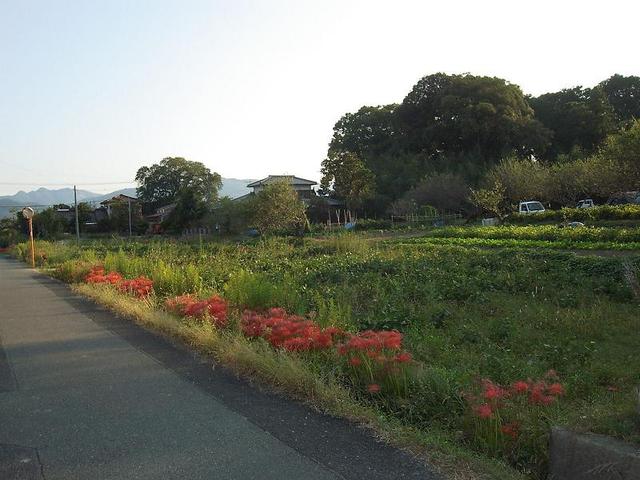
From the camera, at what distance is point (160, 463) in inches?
154

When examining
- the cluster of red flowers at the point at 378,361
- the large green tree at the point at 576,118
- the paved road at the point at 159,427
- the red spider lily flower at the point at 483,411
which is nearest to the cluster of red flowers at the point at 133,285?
the paved road at the point at 159,427

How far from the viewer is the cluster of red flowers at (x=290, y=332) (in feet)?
19.8

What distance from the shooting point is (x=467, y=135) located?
60.5 meters

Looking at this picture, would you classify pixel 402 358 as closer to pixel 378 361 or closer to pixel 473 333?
pixel 378 361

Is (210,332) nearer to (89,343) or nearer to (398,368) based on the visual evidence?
(89,343)

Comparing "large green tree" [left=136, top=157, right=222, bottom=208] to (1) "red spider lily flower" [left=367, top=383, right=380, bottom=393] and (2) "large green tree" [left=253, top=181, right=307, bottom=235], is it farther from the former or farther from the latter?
(1) "red spider lily flower" [left=367, top=383, right=380, bottom=393]

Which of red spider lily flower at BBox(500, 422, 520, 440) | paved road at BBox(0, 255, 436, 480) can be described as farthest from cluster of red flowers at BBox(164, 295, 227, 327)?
red spider lily flower at BBox(500, 422, 520, 440)

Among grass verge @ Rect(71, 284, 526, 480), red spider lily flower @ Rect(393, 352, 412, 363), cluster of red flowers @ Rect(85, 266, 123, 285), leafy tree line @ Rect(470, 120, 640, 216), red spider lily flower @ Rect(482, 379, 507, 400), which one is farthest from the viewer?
leafy tree line @ Rect(470, 120, 640, 216)

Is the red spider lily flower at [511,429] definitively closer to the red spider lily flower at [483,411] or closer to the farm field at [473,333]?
the farm field at [473,333]

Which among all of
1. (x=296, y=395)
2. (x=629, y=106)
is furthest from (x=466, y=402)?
(x=629, y=106)

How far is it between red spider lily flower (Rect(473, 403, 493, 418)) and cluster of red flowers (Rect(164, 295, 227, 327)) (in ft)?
15.0

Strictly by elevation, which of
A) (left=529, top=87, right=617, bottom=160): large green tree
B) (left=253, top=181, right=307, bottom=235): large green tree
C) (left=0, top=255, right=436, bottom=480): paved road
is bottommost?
(left=0, top=255, right=436, bottom=480): paved road

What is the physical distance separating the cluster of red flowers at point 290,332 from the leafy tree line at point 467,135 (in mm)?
44222

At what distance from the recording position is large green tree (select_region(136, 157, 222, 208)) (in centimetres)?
8994
